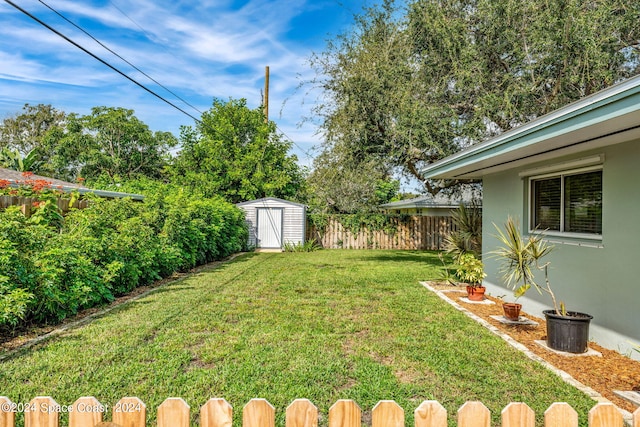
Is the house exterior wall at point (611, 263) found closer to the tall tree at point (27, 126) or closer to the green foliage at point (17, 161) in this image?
the green foliage at point (17, 161)

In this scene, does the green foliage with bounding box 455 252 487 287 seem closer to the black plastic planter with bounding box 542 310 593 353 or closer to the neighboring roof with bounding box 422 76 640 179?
the neighboring roof with bounding box 422 76 640 179

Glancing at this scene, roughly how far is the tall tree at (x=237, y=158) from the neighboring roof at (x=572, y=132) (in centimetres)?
1565

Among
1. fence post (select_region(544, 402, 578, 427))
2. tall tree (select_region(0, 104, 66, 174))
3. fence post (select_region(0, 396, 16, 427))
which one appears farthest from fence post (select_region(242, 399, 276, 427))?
tall tree (select_region(0, 104, 66, 174))

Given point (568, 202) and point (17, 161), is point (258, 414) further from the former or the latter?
point (17, 161)

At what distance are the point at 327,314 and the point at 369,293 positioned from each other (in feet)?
6.52

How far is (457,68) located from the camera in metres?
9.54

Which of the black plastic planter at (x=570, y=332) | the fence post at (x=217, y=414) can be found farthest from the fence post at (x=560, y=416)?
the black plastic planter at (x=570, y=332)

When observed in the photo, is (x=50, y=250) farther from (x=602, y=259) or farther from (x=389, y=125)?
(x=389, y=125)

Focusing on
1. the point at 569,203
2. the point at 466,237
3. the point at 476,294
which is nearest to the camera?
the point at 569,203

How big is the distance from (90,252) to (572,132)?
6.58m

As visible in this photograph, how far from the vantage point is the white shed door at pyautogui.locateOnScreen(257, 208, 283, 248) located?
18.2 metres

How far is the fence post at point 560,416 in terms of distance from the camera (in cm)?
142

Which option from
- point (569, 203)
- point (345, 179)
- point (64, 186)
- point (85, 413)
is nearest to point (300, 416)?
point (85, 413)

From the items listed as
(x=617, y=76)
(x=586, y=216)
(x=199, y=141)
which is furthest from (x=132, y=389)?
(x=199, y=141)
